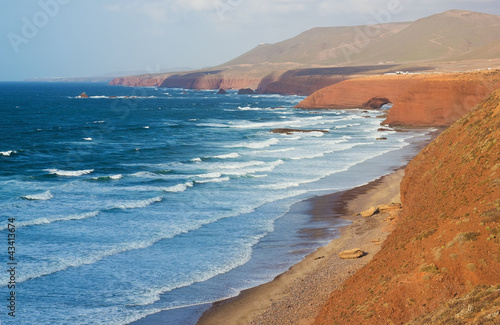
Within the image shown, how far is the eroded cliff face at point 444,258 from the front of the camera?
12094 millimetres

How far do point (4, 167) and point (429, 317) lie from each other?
42.2 meters

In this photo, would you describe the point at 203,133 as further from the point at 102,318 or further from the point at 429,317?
the point at 429,317

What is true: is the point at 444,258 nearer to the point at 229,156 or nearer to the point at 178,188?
the point at 178,188

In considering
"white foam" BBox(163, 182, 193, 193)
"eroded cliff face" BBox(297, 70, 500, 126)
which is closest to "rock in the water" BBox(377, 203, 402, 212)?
"white foam" BBox(163, 182, 193, 193)

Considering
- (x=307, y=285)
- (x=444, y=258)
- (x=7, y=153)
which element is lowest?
(x=307, y=285)

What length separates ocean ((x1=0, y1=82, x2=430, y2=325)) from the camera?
18.8 m

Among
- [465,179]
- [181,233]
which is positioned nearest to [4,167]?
[181,233]

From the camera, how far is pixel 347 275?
752 inches

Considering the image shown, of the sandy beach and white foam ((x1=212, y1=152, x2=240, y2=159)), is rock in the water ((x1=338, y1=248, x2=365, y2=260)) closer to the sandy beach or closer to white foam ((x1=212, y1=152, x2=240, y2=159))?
the sandy beach

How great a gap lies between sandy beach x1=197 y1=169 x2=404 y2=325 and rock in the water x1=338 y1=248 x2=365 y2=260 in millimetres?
172

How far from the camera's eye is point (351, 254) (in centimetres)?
2133

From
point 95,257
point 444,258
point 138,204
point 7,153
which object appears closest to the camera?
point 444,258

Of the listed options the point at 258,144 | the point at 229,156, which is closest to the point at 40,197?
the point at 229,156

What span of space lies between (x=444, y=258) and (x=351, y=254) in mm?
8543
